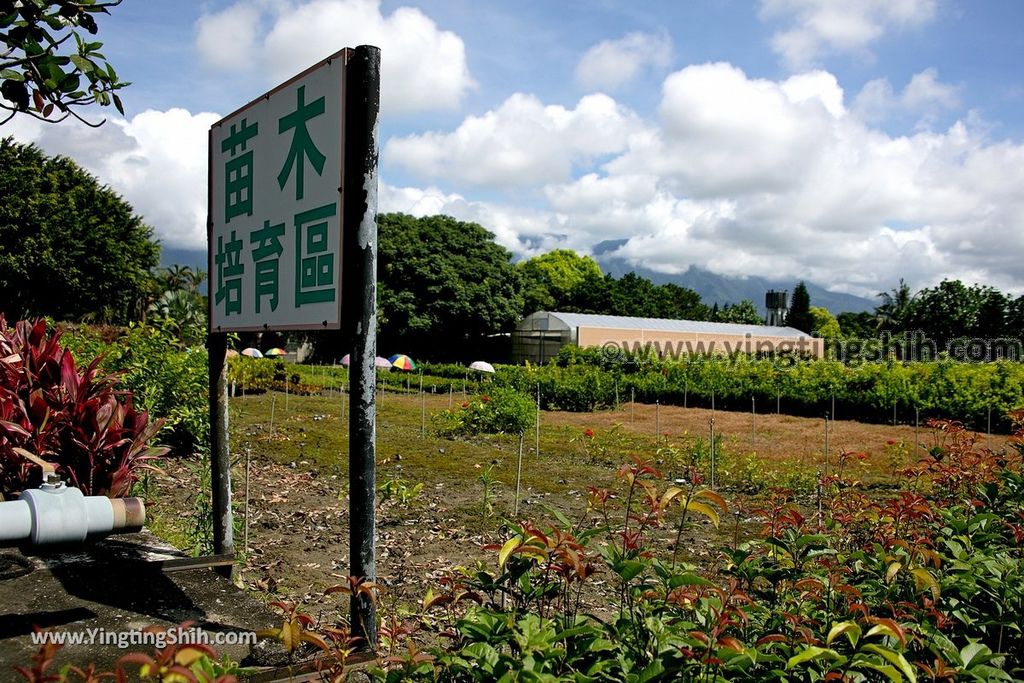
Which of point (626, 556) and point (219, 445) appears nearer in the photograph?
point (626, 556)

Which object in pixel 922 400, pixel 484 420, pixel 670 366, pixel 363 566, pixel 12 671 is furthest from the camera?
pixel 670 366

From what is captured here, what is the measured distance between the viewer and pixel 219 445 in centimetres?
363

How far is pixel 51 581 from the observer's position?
9.27 ft

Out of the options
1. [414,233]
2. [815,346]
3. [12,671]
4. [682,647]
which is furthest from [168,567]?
[815,346]

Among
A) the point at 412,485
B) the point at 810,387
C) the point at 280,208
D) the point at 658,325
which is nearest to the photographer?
the point at 280,208

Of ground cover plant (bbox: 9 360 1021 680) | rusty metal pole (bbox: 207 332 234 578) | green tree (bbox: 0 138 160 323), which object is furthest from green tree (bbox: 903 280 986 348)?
rusty metal pole (bbox: 207 332 234 578)

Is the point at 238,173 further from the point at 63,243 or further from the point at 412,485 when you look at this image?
the point at 63,243

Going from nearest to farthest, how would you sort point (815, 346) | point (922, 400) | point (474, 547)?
point (474, 547), point (922, 400), point (815, 346)

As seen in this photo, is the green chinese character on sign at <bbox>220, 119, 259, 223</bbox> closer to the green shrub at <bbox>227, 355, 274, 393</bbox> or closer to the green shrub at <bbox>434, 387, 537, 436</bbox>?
the green shrub at <bbox>434, 387, 537, 436</bbox>

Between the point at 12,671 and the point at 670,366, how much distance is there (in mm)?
21784

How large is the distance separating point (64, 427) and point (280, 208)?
5.82 feet

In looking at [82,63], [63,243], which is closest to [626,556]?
[82,63]

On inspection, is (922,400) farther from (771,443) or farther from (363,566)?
(363,566)

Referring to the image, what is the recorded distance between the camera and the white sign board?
2572 millimetres
